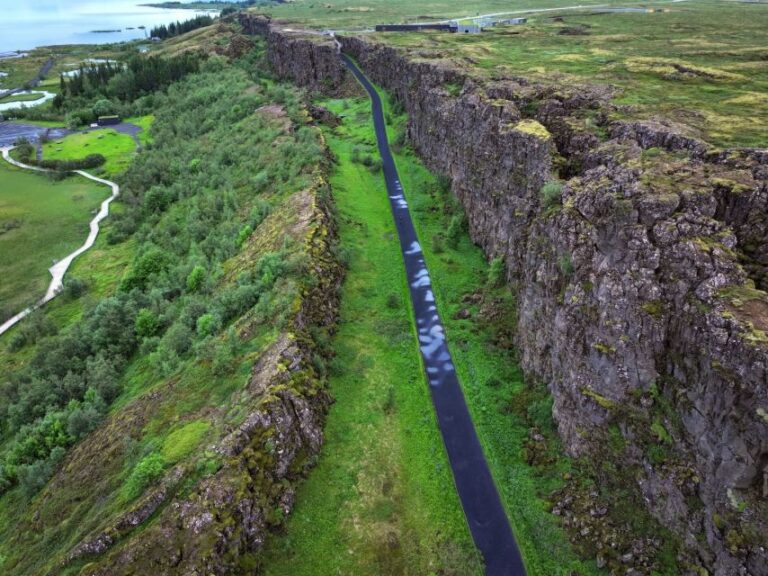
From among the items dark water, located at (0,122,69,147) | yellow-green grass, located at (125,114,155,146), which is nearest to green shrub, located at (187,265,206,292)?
yellow-green grass, located at (125,114,155,146)

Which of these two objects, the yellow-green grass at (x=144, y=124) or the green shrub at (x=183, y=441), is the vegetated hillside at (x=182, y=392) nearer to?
the green shrub at (x=183, y=441)

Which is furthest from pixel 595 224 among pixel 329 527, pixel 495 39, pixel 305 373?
pixel 495 39

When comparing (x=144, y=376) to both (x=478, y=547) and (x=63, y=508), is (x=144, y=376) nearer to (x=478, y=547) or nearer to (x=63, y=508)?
(x=63, y=508)

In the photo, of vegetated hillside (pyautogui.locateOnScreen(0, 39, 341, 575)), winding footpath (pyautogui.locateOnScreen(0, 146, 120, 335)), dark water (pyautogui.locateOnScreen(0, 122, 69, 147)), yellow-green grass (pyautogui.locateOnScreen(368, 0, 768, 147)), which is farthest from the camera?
dark water (pyautogui.locateOnScreen(0, 122, 69, 147))

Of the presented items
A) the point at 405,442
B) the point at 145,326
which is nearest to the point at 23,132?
the point at 145,326

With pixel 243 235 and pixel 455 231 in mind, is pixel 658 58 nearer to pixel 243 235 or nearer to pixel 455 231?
pixel 455 231

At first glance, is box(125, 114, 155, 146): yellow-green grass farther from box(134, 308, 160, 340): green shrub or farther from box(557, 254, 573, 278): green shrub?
box(557, 254, 573, 278): green shrub
